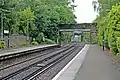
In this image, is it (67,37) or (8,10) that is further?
(67,37)

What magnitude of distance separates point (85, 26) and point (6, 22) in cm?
4620

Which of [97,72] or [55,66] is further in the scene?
[55,66]

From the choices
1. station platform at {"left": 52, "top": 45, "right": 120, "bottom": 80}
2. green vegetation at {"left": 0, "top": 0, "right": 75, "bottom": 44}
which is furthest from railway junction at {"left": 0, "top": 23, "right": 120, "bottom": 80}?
green vegetation at {"left": 0, "top": 0, "right": 75, "bottom": 44}

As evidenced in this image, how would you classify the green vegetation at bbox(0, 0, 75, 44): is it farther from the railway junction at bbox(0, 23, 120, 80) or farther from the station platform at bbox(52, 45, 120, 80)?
the station platform at bbox(52, 45, 120, 80)

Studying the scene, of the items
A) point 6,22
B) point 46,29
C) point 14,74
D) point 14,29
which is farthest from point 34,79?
point 46,29

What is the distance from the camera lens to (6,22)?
66250mm

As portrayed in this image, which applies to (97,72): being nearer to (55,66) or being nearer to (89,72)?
(89,72)

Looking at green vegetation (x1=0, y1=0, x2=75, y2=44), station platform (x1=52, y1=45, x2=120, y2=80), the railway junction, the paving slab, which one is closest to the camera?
the paving slab

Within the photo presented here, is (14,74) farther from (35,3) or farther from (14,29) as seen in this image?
(35,3)

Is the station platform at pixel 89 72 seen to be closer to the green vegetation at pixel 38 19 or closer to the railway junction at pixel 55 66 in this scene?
the railway junction at pixel 55 66

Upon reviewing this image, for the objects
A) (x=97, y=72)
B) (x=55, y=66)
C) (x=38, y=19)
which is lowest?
(x=55, y=66)

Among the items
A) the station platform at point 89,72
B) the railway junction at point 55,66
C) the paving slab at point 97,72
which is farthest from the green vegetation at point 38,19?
the paving slab at point 97,72

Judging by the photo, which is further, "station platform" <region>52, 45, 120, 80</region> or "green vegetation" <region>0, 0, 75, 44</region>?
"green vegetation" <region>0, 0, 75, 44</region>

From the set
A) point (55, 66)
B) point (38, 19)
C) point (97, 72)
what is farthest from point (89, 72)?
point (38, 19)
